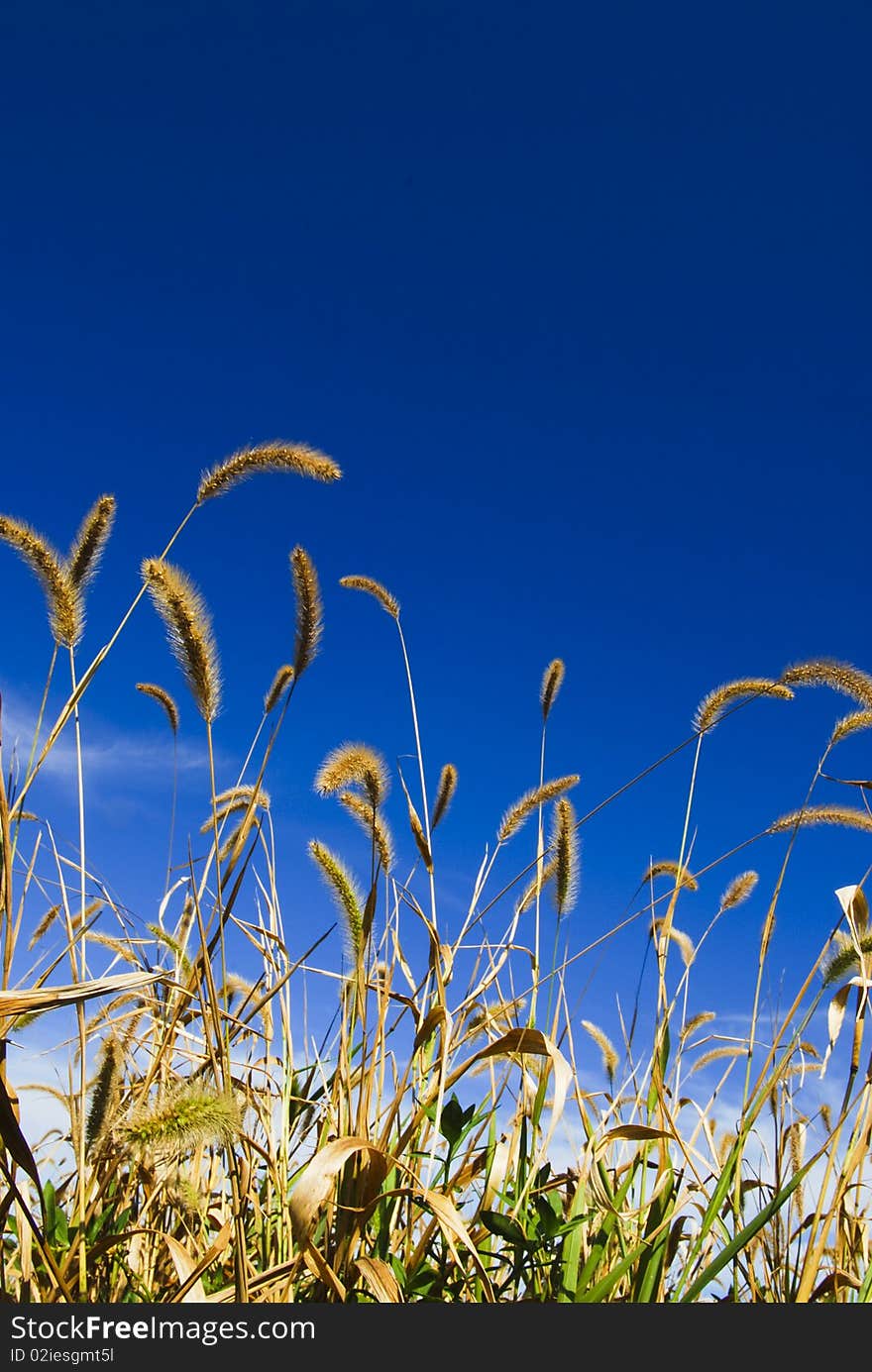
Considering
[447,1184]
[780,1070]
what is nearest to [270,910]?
[447,1184]

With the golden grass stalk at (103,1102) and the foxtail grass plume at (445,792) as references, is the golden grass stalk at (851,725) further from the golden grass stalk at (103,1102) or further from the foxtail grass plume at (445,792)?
the golden grass stalk at (103,1102)

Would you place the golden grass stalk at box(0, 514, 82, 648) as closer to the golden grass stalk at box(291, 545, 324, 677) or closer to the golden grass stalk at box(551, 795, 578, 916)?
the golden grass stalk at box(291, 545, 324, 677)

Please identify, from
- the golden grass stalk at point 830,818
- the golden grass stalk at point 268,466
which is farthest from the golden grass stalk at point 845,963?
the golden grass stalk at point 268,466

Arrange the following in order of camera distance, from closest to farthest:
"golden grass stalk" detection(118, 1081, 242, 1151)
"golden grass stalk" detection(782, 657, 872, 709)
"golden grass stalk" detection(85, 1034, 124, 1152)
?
"golden grass stalk" detection(118, 1081, 242, 1151) < "golden grass stalk" detection(85, 1034, 124, 1152) < "golden grass stalk" detection(782, 657, 872, 709)

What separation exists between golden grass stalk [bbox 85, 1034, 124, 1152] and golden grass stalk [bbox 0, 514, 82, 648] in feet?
3.50

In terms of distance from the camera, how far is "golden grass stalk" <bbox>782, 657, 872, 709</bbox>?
3.00 meters

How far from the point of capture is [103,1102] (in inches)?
91.8

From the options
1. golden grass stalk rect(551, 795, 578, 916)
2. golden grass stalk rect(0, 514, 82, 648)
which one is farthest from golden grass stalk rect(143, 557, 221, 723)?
golden grass stalk rect(551, 795, 578, 916)

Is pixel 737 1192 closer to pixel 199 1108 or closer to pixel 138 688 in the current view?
pixel 199 1108

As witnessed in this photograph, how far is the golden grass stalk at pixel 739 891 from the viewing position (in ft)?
12.2

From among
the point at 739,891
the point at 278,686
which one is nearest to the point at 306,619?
the point at 278,686

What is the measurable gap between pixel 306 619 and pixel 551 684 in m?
1.20

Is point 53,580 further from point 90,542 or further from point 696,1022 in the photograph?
point 696,1022

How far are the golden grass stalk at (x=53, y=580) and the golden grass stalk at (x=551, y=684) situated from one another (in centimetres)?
173
